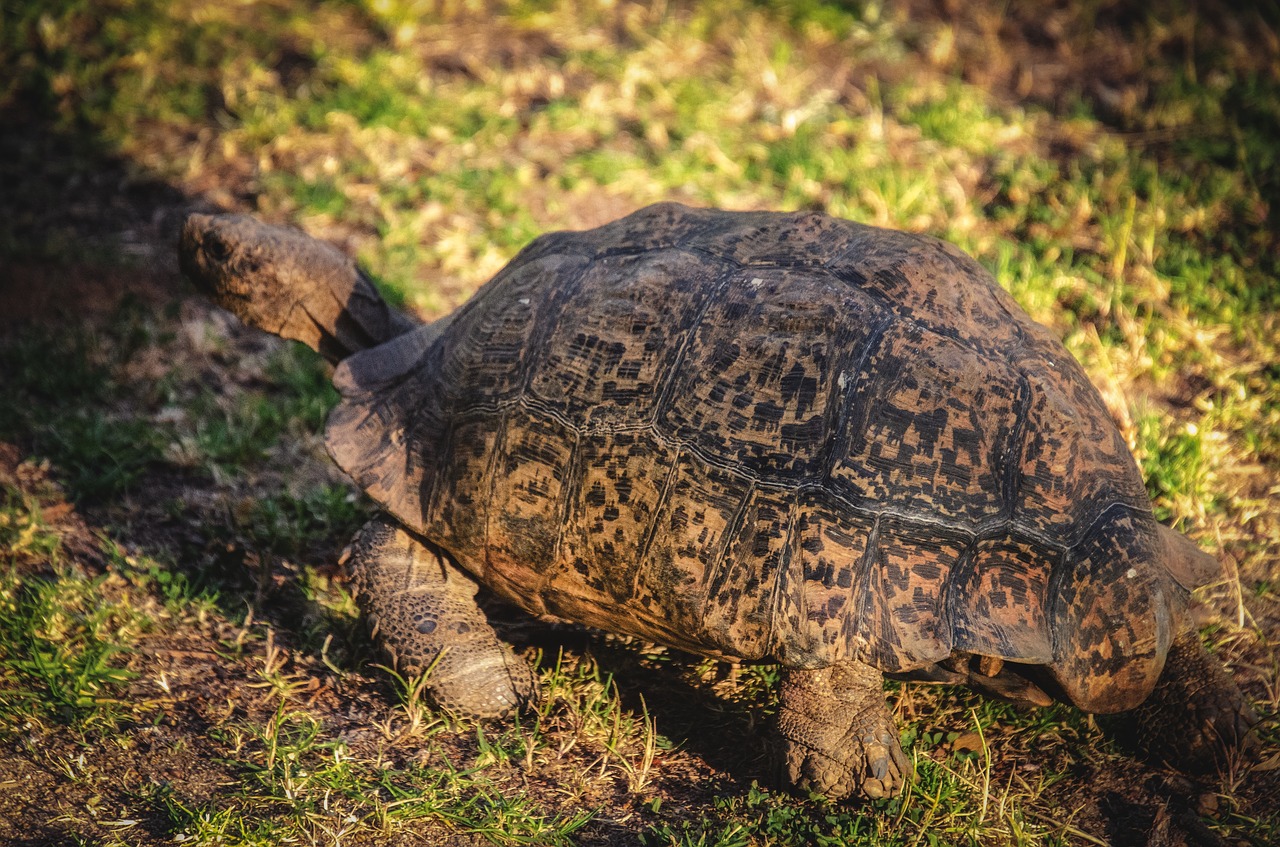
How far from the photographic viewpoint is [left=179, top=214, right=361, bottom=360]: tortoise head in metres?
4.16

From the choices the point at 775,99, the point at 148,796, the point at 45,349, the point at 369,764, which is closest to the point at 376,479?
the point at 369,764

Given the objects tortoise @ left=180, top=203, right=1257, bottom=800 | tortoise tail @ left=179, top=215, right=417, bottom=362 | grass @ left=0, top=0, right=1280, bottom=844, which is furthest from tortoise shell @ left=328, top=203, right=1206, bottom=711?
tortoise tail @ left=179, top=215, right=417, bottom=362

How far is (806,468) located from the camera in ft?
9.62

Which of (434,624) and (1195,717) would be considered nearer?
(1195,717)

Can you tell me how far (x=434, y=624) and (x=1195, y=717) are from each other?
8.00ft

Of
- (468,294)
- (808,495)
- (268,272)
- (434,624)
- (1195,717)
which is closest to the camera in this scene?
(808,495)

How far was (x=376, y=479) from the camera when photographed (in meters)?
3.71

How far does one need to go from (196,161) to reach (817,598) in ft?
18.0

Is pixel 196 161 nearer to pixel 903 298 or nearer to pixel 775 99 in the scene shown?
pixel 775 99

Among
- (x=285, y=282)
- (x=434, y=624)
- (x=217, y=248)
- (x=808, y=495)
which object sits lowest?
(x=434, y=624)

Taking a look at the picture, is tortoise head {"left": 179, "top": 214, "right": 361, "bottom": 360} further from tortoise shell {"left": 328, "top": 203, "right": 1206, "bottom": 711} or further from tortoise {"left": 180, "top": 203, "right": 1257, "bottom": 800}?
tortoise shell {"left": 328, "top": 203, "right": 1206, "bottom": 711}

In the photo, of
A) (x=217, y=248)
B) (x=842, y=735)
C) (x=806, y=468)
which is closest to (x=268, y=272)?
(x=217, y=248)

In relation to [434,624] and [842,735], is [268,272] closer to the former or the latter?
[434,624]

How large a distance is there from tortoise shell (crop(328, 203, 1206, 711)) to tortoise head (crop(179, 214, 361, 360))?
104 centimetres
